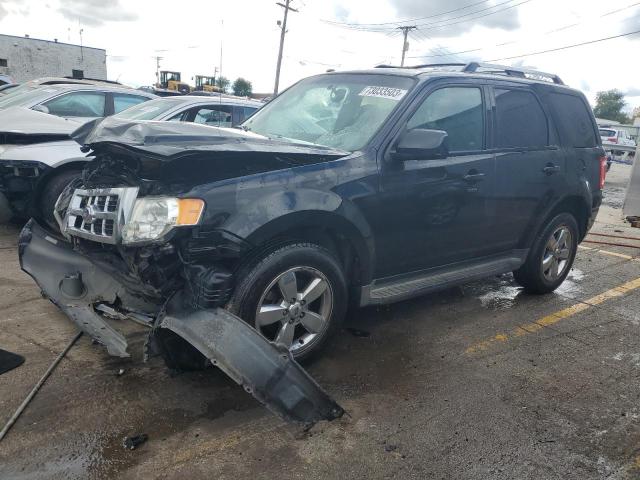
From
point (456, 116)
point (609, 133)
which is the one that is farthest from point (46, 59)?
point (456, 116)

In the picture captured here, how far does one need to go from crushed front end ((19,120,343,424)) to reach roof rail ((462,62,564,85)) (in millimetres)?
2994

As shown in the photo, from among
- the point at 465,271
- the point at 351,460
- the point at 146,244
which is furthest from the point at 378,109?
the point at 351,460

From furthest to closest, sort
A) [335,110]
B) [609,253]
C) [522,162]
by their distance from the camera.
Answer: [609,253]
[522,162]
[335,110]

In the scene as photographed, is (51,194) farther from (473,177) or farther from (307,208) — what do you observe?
(473,177)

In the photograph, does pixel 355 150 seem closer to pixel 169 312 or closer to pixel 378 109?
pixel 378 109

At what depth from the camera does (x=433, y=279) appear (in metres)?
4.11

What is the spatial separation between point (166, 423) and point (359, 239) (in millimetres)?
1598

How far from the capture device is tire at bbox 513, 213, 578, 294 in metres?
4.99

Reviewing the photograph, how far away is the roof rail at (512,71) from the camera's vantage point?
476 cm

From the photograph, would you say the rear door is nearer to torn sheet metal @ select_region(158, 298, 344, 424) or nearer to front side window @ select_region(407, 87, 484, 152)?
front side window @ select_region(407, 87, 484, 152)

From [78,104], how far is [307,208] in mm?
5742

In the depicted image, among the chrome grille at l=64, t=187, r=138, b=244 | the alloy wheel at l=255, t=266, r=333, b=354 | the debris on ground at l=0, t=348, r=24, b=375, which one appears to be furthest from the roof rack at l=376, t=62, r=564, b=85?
the debris on ground at l=0, t=348, r=24, b=375

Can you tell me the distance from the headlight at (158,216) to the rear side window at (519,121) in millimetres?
2702

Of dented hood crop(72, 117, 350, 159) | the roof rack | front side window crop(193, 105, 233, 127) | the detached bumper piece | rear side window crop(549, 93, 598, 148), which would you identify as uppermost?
the roof rack
